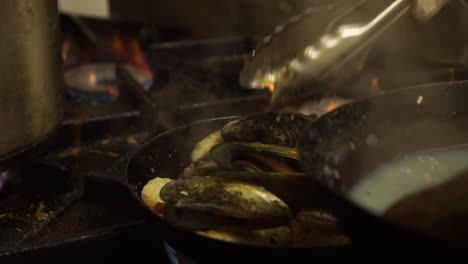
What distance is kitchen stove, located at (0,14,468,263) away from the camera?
2.72ft

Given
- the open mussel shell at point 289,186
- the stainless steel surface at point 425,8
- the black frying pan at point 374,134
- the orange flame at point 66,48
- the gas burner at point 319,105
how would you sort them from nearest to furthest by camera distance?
the black frying pan at point 374,134
the open mussel shell at point 289,186
the stainless steel surface at point 425,8
the gas burner at point 319,105
the orange flame at point 66,48

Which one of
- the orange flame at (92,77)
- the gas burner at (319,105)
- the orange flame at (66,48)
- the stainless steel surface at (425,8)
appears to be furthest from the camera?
the orange flame at (66,48)

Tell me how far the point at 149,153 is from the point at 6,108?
0.74ft

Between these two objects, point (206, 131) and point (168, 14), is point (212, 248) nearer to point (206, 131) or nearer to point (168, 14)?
point (206, 131)

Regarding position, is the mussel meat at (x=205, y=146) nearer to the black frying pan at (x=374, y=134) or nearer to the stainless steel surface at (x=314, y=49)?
the stainless steel surface at (x=314, y=49)

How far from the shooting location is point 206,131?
882 mm

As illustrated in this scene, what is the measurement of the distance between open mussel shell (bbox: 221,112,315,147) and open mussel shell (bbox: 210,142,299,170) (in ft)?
0.15

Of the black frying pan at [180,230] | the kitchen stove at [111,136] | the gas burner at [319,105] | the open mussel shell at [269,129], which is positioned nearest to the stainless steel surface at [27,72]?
the kitchen stove at [111,136]

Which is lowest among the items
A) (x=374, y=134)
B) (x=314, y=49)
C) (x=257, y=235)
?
(x=257, y=235)

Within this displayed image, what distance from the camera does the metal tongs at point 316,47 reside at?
691mm

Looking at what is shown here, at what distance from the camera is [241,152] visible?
732 millimetres

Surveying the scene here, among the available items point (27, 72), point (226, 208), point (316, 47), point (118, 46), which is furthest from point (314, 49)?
point (118, 46)

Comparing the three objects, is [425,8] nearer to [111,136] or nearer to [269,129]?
[269,129]

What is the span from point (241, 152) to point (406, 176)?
0.21m
